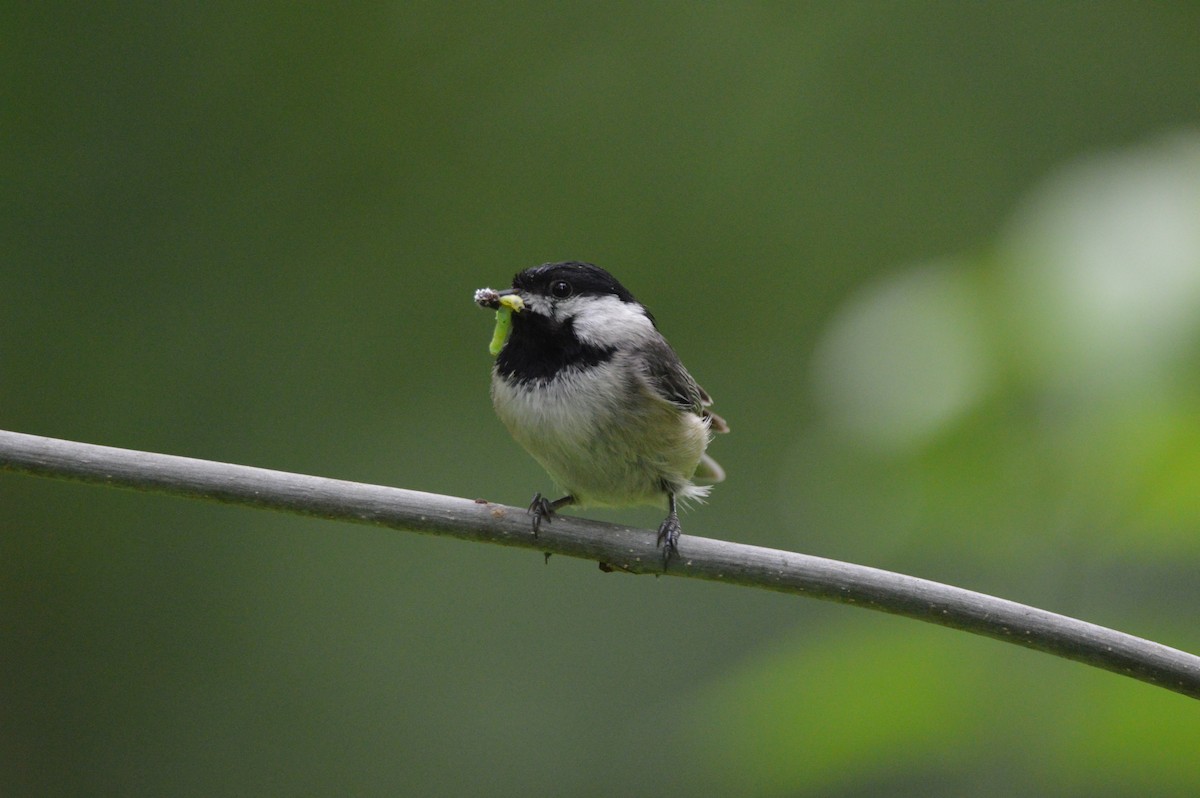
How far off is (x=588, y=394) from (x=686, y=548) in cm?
90

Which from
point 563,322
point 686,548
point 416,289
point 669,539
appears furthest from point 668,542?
point 416,289

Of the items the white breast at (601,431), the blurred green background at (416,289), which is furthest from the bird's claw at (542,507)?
the blurred green background at (416,289)

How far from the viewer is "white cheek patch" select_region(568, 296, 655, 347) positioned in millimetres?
2744

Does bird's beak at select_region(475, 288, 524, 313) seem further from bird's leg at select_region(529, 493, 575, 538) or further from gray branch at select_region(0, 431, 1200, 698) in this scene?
gray branch at select_region(0, 431, 1200, 698)

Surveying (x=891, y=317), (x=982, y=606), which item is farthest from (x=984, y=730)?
(x=891, y=317)

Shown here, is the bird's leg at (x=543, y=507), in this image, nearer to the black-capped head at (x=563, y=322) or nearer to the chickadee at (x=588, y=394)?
the chickadee at (x=588, y=394)

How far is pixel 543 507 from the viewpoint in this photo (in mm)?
2539

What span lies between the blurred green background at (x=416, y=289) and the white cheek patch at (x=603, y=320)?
1.46 meters

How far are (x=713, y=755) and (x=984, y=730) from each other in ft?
1.63

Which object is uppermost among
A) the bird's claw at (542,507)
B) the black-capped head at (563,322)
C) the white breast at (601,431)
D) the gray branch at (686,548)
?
the black-capped head at (563,322)

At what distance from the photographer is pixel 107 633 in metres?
5.11

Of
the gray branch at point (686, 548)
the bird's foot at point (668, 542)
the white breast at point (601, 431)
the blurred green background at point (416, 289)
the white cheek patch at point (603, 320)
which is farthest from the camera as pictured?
the blurred green background at point (416, 289)

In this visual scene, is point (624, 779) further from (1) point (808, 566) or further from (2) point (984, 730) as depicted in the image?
(1) point (808, 566)

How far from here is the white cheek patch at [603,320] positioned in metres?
2.74
